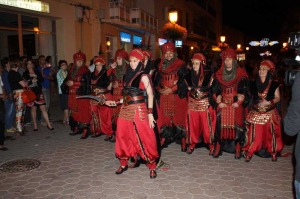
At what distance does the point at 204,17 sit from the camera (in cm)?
3941

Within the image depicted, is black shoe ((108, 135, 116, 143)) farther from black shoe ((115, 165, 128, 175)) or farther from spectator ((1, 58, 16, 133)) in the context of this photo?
spectator ((1, 58, 16, 133))

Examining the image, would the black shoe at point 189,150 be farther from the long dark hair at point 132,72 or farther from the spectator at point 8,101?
the spectator at point 8,101

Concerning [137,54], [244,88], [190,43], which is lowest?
[244,88]

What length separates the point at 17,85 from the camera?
23.3 feet

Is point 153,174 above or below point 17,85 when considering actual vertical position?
below

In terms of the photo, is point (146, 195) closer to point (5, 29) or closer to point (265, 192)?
point (265, 192)

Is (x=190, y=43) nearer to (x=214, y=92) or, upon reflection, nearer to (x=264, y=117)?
(x=214, y=92)

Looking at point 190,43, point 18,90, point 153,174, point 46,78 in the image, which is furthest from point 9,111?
point 190,43

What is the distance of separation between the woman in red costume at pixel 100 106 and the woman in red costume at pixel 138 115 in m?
2.08

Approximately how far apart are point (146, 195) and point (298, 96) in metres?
2.56

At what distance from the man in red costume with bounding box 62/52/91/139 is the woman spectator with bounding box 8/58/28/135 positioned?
3.46 feet

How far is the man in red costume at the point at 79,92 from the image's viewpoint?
7.16 m

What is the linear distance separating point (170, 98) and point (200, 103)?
0.84 metres

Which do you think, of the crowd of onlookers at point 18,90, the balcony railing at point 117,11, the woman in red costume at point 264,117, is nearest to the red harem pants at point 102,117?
the crowd of onlookers at point 18,90
